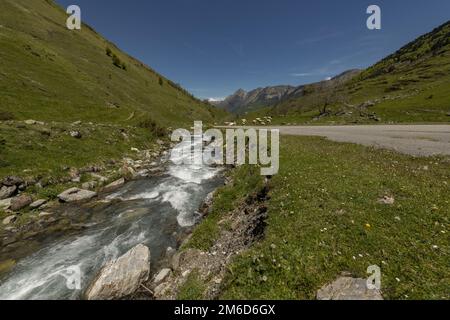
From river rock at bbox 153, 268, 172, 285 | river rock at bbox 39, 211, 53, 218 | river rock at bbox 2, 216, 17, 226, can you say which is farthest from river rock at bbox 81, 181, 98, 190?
river rock at bbox 153, 268, 172, 285

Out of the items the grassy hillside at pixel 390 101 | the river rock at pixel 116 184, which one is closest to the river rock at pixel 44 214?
the river rock at pixel 116 184

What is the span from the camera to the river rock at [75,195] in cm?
1725

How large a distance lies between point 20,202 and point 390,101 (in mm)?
106649

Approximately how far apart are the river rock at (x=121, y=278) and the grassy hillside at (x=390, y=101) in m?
57.4

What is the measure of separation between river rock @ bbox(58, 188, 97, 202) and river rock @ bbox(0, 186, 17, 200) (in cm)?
298

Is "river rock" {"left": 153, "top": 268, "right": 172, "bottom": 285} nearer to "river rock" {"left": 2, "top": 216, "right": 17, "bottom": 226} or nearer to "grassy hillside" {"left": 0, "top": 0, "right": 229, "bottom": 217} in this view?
"river rock" {"left": 2, "top": 216, "right": 17, "bottom": 226}

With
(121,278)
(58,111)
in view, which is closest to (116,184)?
(121,278)

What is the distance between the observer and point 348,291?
6293mm

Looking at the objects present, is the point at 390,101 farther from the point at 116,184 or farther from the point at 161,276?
the point at 161,276

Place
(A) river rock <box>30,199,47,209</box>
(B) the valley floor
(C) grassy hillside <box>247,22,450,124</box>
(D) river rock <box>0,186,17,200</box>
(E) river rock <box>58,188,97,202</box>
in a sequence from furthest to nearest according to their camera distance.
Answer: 1. (C) grassy hillside <box>247,22,450,124</box>
2. (E) river rock <box>58,188,97,202</box>
3. (D) river rock <box>0,186,17,200</box>
4. (A) river rock <box>30,199,47,209</box>
5. (B) the valley floor

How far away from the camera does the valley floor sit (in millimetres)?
6703

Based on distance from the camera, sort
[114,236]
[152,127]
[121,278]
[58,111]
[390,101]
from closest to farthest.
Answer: [121,278]
[114,236]
[58,111]
[152,127]
[390,101]

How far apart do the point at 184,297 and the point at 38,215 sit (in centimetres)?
1334
